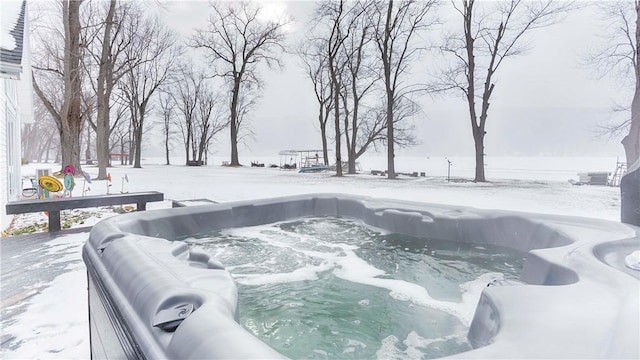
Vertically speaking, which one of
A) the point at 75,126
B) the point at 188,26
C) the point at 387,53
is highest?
the point at 188,26

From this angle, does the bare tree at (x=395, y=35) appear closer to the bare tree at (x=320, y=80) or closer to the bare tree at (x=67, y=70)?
the bare tree at (x=320, y=80)

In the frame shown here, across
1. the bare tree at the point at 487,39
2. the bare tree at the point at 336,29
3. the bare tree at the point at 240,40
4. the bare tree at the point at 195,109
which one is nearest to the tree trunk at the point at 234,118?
the bare tree at the point at 240,40

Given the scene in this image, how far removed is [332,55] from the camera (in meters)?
12.3

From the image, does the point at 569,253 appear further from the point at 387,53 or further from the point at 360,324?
the point at 387,53

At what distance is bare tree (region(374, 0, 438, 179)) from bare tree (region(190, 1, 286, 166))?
550cm

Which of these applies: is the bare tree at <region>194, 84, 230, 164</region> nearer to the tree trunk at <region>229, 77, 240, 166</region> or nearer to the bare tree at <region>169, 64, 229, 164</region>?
the bare tree at <region>169, 64, 229, 164</region>

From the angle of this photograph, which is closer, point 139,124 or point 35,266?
point 35,266

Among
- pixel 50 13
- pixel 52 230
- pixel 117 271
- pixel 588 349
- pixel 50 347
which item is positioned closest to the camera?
pixel 588 349

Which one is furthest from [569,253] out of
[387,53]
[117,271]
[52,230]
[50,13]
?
[50,13]

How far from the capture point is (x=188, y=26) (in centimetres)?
1560

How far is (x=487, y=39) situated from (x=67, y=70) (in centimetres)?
1011

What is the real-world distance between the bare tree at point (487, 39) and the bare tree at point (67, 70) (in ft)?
30.7

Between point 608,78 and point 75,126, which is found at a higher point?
point 608,78

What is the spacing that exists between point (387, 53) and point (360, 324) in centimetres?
1073
